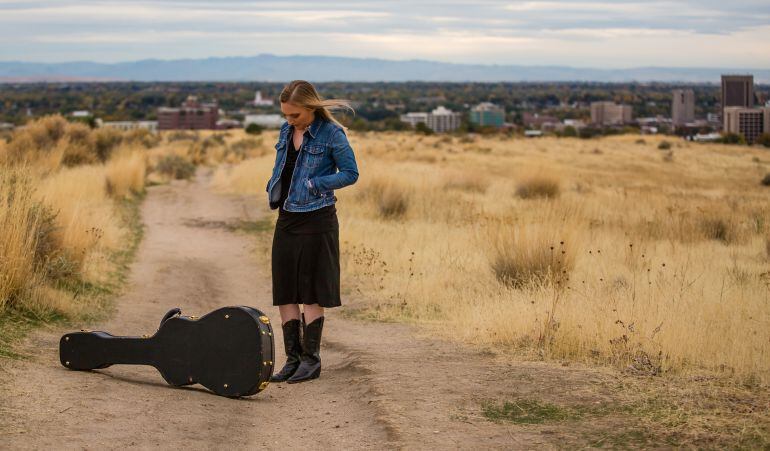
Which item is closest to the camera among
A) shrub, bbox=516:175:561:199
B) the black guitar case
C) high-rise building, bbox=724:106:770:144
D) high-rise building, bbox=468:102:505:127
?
the black guitar case

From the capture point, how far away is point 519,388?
19.7ft

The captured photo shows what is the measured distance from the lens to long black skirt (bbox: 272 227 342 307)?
653 cm

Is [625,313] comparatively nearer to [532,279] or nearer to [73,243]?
[532,279]

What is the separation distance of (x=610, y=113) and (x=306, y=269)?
113717 mm

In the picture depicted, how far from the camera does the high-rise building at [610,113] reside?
369 ft

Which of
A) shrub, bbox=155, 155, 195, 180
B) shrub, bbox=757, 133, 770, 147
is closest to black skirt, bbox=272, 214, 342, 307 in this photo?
shrub, bbox=155, 155, 195, 180

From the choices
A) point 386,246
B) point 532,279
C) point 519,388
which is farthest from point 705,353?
point 386,246

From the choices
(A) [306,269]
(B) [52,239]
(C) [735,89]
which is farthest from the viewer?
(C) [735,89]

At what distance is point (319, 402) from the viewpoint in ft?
19.9

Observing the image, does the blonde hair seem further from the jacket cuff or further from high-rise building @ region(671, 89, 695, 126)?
high-rise building @ region(671, 89, 695, 126)

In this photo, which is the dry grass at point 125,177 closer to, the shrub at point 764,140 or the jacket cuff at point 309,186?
the jacket cuff at point 309,186

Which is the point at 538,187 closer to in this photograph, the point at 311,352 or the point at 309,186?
the point at 311,352

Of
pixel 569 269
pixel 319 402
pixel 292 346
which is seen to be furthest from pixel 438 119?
pixel 319 402

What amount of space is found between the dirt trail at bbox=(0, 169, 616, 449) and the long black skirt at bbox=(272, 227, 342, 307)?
A: 569 mm
